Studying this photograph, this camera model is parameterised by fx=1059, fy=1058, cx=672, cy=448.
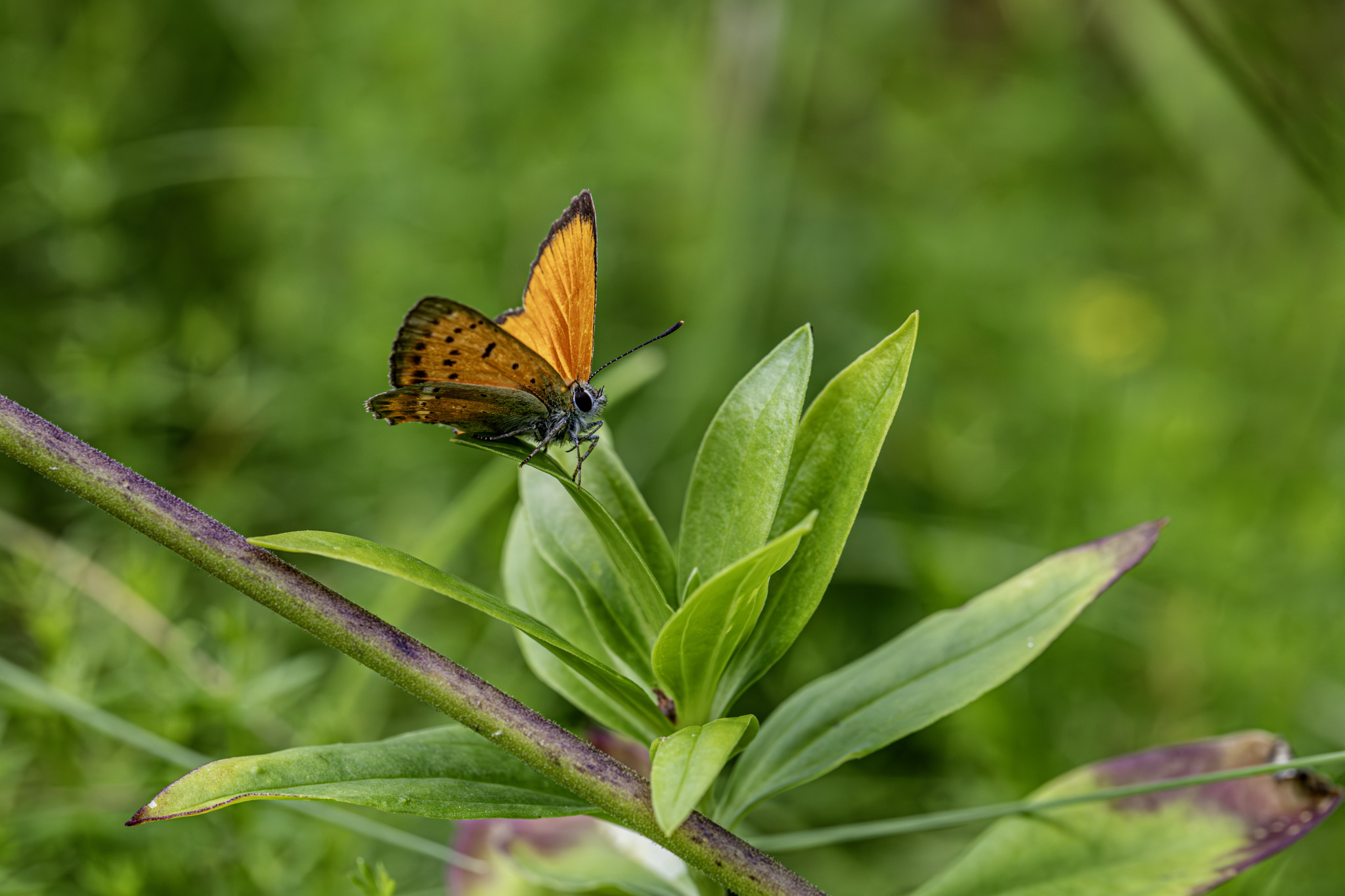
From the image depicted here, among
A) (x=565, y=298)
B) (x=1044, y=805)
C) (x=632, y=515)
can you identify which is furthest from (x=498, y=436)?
(x=1044, y=805)

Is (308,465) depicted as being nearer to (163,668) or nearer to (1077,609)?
(163,668)

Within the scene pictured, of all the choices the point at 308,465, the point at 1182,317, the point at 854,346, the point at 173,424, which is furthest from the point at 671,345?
the point at 1182,317

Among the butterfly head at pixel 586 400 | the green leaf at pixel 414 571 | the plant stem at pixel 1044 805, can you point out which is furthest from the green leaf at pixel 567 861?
the butterfly head at pixel 586 400

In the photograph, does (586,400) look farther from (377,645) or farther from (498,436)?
(377,645)

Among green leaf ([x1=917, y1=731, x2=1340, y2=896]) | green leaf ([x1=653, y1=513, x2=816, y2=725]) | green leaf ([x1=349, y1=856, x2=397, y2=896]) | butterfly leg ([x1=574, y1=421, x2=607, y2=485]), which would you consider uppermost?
butterfly leg ([x1=574, y1=421, x2=607, y2=485])

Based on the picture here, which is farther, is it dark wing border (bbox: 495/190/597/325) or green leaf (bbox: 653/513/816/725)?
dark wing border (bbox: 495/190/597/325)

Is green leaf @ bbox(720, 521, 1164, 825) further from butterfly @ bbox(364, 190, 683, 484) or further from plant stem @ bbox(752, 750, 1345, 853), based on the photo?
butterfly @ bbox(364, 190, 683, 484)

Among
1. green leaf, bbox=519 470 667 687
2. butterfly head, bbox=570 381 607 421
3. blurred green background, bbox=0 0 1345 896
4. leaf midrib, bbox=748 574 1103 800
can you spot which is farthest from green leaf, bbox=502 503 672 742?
blurred green background, bbox=0 0 1345 896
